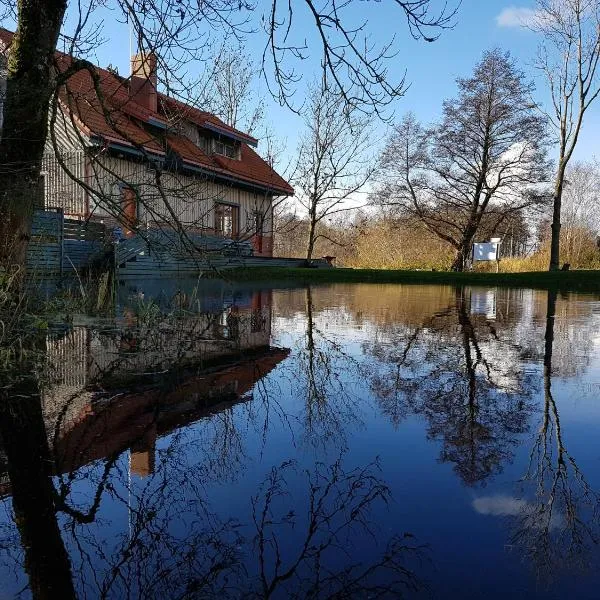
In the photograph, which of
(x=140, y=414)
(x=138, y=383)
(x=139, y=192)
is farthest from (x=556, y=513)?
(x=139, y=192)

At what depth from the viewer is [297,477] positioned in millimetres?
2262

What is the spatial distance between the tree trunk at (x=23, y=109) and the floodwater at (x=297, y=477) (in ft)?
3.96

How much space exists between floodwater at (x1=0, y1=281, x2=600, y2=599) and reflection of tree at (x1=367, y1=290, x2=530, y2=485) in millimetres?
17

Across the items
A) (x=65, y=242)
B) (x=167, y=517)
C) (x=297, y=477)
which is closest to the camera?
(x=167, y=517)

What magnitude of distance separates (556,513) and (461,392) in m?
1.74

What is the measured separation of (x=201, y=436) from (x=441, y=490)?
1.22 meters

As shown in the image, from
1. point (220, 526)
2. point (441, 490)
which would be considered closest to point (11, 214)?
point (220, 526)

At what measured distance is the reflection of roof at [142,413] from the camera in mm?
2518

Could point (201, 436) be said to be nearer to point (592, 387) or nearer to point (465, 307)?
point (592, 387)

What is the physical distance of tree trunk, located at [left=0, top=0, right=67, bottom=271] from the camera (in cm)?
467

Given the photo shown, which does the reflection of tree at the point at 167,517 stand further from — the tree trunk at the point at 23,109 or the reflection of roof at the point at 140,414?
the tree trunk at the point at 23,109

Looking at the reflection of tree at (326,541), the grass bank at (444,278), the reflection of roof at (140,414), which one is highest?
the grass bank at (444,278)

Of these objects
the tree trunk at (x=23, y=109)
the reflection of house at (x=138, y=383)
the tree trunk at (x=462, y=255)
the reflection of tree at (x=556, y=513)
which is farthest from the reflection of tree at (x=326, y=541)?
the tree trunk at (x=462, y=255)

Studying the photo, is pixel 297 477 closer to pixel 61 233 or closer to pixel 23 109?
pixel 23 109
